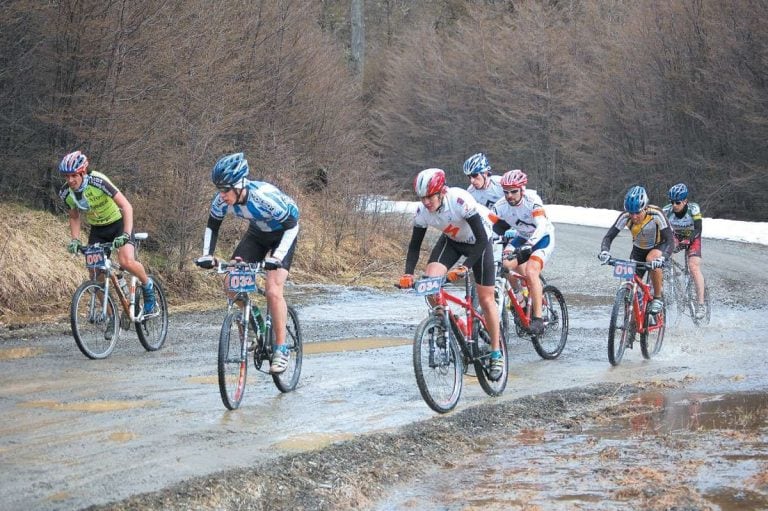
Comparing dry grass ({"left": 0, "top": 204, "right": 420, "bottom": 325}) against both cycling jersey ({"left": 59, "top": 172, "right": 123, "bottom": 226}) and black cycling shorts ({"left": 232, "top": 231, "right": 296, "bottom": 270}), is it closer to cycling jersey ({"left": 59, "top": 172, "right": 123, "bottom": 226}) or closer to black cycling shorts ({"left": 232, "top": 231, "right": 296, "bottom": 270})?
cycling jersey ({"left": 59, "top": 172, "right": 123, "bottom": 226})

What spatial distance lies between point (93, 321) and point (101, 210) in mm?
1277

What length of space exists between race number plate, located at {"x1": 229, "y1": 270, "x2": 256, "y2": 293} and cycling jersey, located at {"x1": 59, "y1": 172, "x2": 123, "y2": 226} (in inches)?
124

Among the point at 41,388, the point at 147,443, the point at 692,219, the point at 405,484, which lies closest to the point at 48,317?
the point at 41,388

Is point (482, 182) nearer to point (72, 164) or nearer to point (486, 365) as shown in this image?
point (486, 365)

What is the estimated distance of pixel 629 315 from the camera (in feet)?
36.7

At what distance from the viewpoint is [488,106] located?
59.6 meters

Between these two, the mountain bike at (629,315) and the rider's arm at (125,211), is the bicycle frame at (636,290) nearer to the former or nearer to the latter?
the mountain bike at (629,315)

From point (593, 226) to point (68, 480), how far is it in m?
30.4

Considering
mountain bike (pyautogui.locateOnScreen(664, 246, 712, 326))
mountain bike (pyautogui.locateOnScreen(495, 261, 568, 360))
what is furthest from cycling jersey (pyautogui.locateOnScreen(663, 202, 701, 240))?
mountain bike (pyautogui.locateOnScreen(495, 261, 568, 360))

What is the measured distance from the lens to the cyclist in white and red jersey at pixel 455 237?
846 cm

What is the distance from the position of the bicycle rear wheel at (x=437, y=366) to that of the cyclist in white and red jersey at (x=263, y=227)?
1230mm

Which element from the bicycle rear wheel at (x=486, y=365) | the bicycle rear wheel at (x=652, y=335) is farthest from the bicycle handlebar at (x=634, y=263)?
the bicycle rear wheel at (x=486, y=365)

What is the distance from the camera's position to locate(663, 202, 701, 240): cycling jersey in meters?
14.9

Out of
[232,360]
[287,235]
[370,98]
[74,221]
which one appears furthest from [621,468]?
[370,98]
